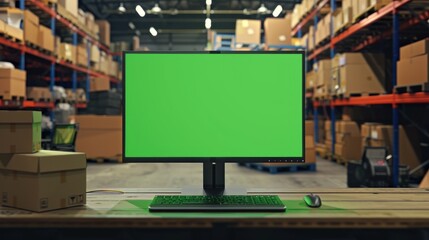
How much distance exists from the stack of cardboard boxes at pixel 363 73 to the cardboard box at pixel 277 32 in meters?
3.31

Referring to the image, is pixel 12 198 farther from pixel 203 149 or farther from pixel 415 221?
pixel 415 221

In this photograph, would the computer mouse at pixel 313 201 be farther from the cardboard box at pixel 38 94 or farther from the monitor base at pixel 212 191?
the cardboard box at pixel 38 94

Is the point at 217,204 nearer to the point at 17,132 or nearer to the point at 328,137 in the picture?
the point at 17,132

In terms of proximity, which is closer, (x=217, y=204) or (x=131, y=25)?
(x=217, y=204)

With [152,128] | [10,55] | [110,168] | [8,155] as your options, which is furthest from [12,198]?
[10,55]

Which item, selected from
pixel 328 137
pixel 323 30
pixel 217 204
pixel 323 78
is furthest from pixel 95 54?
pixel 217 204

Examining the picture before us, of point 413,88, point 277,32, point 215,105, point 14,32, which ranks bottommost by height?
point 215,105

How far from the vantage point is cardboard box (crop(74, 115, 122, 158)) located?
902cm

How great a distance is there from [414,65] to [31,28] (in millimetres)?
6559

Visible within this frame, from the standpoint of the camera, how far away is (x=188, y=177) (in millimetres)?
7066

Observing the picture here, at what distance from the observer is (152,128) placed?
178 cm

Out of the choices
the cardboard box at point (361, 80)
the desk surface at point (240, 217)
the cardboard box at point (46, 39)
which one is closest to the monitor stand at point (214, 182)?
the desk surface at point (240, 217)

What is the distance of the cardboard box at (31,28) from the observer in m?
7.58

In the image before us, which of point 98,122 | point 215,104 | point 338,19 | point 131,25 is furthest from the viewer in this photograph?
point 131,25
